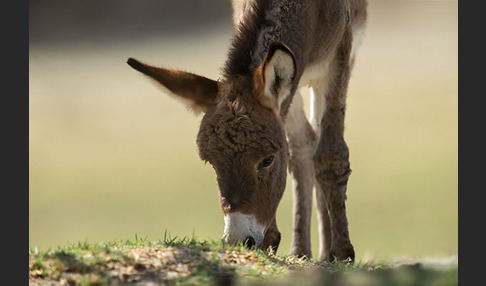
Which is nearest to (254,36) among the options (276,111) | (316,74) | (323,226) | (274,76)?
(274,76)

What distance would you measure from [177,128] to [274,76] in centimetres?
2598

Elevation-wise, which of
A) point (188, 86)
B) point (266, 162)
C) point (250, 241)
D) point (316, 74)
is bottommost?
point (250, 241)

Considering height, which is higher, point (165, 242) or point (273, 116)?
point (273, 116)

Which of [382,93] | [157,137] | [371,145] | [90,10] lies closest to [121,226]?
[157,137]

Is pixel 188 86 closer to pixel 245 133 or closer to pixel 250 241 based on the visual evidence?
pixel 245 133

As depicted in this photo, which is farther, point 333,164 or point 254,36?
point 333,164

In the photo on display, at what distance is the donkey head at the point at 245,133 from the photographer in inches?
255

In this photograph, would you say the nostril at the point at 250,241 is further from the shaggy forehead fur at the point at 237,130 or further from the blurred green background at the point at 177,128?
the blurred green background at the point at 177,128

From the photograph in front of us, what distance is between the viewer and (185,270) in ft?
18.4

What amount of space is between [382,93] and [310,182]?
79.8ft

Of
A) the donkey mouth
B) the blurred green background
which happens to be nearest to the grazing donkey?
the donkey mouth

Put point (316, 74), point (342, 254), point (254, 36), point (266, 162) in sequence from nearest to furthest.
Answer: point (266, 162) → point (254, 36) → point (342, 254) → point (316, 74)

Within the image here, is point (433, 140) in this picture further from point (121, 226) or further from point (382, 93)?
point (121, 226)

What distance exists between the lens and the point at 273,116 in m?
7.06
